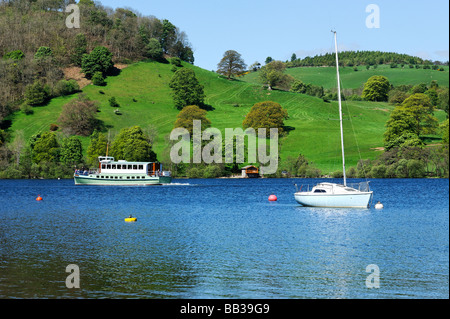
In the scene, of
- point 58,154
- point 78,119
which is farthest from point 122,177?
point 78,119

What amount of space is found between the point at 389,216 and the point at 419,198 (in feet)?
87.0

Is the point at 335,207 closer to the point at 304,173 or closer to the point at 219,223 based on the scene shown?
the point at 219,223

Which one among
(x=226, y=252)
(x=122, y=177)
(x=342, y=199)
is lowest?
(x=226, y=252)

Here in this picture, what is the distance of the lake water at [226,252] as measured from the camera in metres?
26.7

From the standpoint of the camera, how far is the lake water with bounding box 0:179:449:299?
26.7 metres

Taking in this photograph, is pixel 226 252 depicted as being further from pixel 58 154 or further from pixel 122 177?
pixel 58 154

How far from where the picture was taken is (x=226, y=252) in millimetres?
37344
